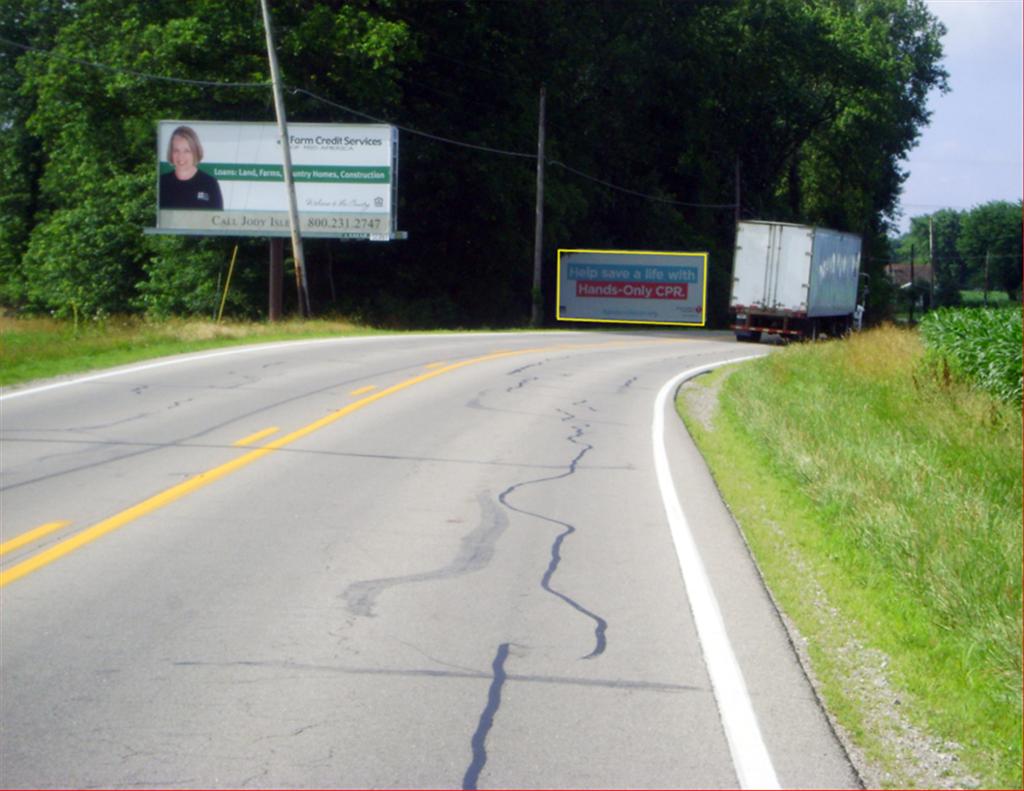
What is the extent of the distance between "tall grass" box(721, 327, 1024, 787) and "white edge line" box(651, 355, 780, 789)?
836 mm

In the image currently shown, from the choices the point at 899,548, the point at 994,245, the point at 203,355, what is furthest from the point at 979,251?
the point at 899,548

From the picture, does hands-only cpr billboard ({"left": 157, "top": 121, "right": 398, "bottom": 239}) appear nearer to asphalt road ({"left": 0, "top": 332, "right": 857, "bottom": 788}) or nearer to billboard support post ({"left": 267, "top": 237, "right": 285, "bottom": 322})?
billboard support post ({"left": 267, "top": 237, "right": 285, "bottom": 322})

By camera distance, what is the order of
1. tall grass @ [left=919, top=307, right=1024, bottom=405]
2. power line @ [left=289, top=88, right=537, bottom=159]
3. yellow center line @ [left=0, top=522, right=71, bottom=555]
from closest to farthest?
yellow center line @ [left=0, top=522, right=71, bottom=555]
tall grass @ [left=919, top=307, right=1024, bottom=405]
power line @ [left=289, top=88, right=537, bottom=159]

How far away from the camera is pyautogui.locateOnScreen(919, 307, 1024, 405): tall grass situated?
16244mm

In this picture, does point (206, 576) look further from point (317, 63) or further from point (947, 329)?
point (317, 63)

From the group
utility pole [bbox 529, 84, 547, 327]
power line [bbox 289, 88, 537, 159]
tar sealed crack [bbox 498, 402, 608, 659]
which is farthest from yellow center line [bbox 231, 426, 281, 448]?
utility pole [bbox 529, 84, 547, 327]

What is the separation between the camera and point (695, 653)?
6.47 metres

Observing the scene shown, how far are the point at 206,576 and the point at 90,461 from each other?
4501 mm

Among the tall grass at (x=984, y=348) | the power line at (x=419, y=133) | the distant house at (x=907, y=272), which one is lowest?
the distant house at (x=907, y=272)

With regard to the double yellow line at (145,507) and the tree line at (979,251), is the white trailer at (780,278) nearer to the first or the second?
the tree line at (979,251)

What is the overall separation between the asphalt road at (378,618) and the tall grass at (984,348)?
16.8 ft

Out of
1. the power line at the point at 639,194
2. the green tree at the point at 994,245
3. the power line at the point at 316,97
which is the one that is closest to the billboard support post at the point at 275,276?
the power line at the point at 316,97

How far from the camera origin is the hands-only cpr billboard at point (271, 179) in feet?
115

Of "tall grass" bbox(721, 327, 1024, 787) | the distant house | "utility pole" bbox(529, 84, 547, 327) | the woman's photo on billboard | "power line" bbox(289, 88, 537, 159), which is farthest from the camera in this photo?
the distant house
